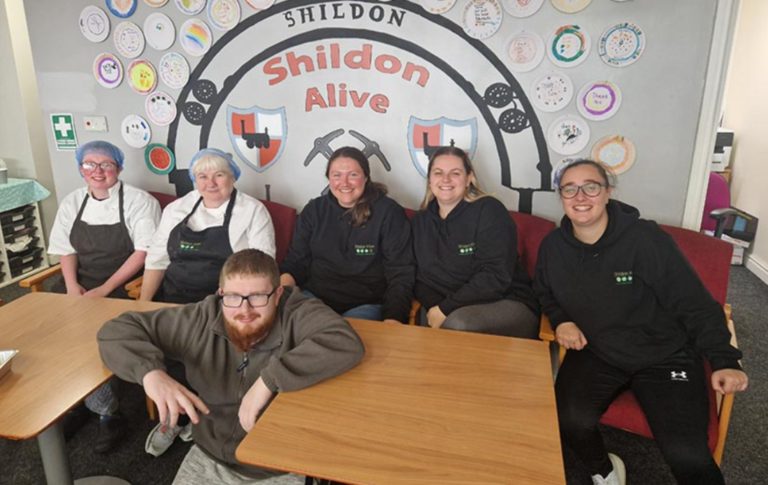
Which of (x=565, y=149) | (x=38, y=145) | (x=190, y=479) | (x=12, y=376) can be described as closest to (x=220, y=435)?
(x=190, y=479)

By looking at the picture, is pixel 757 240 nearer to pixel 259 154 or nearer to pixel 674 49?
pixel 674 49

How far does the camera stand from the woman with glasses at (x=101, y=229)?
2.66 m

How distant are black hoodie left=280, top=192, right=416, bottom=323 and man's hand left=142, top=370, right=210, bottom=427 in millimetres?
1159

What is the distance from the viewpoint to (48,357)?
1.51 m


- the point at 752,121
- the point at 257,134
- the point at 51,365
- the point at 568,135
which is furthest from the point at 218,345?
the point at 752,121

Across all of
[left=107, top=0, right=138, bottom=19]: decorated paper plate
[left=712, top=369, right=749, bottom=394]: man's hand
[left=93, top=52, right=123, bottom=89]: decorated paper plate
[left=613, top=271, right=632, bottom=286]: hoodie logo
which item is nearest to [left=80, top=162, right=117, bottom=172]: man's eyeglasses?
[left=93, top=52, right=123, bottom=89]: decorated paper plate

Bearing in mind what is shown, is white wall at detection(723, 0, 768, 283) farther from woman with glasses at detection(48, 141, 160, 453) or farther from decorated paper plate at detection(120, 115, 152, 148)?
decorated paper plate at detection(120, 115, 152, 148)

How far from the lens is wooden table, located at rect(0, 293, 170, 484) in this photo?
1.28 meters

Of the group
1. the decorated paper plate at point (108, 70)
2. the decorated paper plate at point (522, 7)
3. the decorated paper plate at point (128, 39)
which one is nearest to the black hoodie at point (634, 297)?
the decorated paper plate at point (522, 7)

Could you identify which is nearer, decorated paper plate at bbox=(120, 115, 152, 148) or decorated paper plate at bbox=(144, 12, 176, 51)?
decorated paper plate at bbox=(144, 12, 176, 51)

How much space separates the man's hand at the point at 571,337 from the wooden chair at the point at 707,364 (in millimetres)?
30

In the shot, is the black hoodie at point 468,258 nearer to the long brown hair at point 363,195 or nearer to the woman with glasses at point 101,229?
the long brown hair at point 363,195

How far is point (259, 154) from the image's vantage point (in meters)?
3.09

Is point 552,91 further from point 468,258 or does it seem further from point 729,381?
point 729,381
